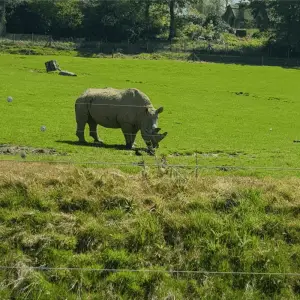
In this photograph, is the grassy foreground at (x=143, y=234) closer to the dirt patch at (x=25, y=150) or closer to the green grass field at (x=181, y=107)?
the green grass field at (x=181, y=107)

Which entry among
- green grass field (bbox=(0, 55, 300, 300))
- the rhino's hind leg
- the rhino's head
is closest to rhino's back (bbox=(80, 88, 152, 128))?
the rhino's head

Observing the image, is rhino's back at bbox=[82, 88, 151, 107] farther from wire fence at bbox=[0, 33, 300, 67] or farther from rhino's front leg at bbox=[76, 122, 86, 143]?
wire fence at bbox=[0, 33, 300, 67]

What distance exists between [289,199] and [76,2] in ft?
249

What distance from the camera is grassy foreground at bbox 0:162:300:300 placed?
40.3 feet

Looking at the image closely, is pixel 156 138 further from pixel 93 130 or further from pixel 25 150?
pixel 25 150

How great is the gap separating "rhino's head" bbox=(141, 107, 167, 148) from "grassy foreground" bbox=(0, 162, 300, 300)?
9.66 metres

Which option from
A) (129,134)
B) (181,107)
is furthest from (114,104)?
(181,107)

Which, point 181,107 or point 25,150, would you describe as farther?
point 181,107

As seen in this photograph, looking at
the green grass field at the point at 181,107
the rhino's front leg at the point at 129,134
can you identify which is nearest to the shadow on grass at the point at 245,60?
the green grass field at the point at 181,107

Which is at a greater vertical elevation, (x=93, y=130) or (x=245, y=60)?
(x=93, y=130)

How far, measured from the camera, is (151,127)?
24.2 metres

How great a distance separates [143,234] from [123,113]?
12296mm

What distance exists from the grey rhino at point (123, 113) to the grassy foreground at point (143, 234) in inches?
384

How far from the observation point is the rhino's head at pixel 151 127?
79.2 feet
